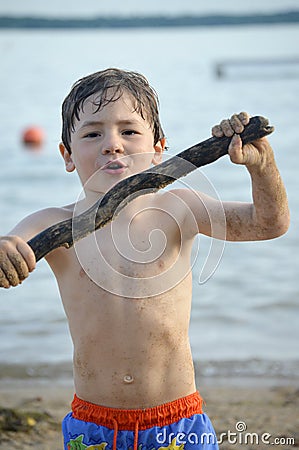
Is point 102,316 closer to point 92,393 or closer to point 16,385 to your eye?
point 92,393

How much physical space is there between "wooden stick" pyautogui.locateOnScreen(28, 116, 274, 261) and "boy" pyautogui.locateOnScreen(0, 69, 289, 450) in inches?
10.7

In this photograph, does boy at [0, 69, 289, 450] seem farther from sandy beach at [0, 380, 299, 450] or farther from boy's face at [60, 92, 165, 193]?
sandy beach at [0, 380, 299, 450]

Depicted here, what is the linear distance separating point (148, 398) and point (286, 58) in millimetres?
39857

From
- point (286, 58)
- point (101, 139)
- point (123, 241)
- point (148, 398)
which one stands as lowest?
point (148, 398)

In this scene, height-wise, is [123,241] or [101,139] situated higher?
[101,139]

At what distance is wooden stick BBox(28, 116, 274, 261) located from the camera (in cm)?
246

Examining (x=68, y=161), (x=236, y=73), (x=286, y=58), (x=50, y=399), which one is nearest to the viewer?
(x=68, y=161)

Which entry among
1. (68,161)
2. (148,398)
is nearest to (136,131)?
(68,161)

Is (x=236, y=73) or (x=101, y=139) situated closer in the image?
(x=101, y=139)

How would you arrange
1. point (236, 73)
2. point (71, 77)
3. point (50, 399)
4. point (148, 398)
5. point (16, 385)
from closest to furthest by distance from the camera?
point (148, 398)
point (50, 399)
point (16, 385)
point (71, 77)
point (236, 73)

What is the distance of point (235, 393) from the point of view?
16.1ft

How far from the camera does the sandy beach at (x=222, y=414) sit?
162 inches

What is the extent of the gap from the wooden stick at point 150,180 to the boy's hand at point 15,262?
30 millimetres

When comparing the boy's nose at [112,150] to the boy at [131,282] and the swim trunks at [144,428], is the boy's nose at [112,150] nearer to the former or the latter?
the boy at [131,282]
